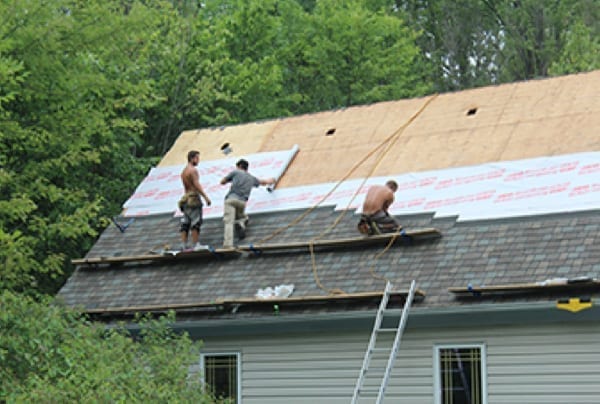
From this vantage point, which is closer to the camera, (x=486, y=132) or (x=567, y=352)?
(x=567, y=352)

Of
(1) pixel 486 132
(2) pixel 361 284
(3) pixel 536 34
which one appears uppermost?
(3) pixel 536 34

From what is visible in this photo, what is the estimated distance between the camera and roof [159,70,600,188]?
15523 mm

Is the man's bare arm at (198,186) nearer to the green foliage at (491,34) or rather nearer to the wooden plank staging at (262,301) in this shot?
the wooden plank staging at (262,301)

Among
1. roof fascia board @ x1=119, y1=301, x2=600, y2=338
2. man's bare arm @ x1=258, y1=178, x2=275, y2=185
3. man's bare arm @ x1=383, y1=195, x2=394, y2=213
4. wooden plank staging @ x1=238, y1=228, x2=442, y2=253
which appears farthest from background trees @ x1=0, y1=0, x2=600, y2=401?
man's bare arm @ x1=383, y1=195, x2=394, y2=213

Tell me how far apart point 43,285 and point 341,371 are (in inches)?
370

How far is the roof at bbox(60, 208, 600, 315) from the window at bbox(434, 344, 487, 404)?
2.00ft

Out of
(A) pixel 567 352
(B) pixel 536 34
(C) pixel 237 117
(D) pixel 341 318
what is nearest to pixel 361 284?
(D) pixel 341 318

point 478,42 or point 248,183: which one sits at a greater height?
point 478,42

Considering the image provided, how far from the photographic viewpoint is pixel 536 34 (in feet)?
131

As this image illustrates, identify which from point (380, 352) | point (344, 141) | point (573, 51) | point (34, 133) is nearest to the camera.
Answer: point (380, 352)

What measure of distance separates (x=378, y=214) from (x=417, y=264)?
3.63ft

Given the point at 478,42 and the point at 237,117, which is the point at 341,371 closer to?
the point at 237,117

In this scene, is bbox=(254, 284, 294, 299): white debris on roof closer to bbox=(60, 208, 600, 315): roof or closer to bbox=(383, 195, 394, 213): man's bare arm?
bbox=(60, 208, 600, 315): roof

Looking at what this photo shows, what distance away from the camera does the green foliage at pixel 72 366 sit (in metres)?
10.8
